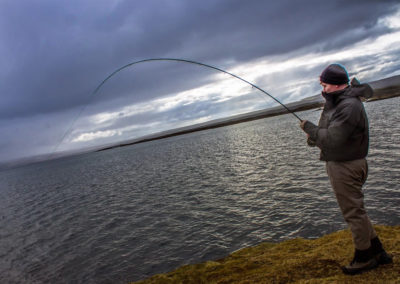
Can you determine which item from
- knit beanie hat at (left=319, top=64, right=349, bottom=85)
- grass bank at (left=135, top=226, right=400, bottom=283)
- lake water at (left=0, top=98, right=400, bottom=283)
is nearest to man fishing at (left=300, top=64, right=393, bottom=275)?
knit beanie hat at (left=319, top=64, right=349, bottom=85)

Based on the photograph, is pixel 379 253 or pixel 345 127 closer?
pixel 345 127

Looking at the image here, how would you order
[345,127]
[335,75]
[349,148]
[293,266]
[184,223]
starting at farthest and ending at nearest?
[184,223], [293,266], [335,75], [349,148], [345,127]

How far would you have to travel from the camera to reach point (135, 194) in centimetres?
2227

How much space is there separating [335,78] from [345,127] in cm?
86

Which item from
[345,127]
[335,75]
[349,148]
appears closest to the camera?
[345,127]

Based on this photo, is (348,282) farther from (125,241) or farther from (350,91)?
(125,241)

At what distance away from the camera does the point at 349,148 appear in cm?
408

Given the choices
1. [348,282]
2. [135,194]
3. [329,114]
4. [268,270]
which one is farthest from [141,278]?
[135,194]

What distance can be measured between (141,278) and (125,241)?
3.90m

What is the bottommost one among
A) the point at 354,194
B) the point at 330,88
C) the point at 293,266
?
the point at 293,266

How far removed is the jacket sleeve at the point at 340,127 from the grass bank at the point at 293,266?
226 cm

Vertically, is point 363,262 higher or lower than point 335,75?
lower

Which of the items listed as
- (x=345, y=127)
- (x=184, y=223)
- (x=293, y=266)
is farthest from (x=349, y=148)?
(x=184, y=223)

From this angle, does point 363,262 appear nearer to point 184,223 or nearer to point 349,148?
point 349,148
